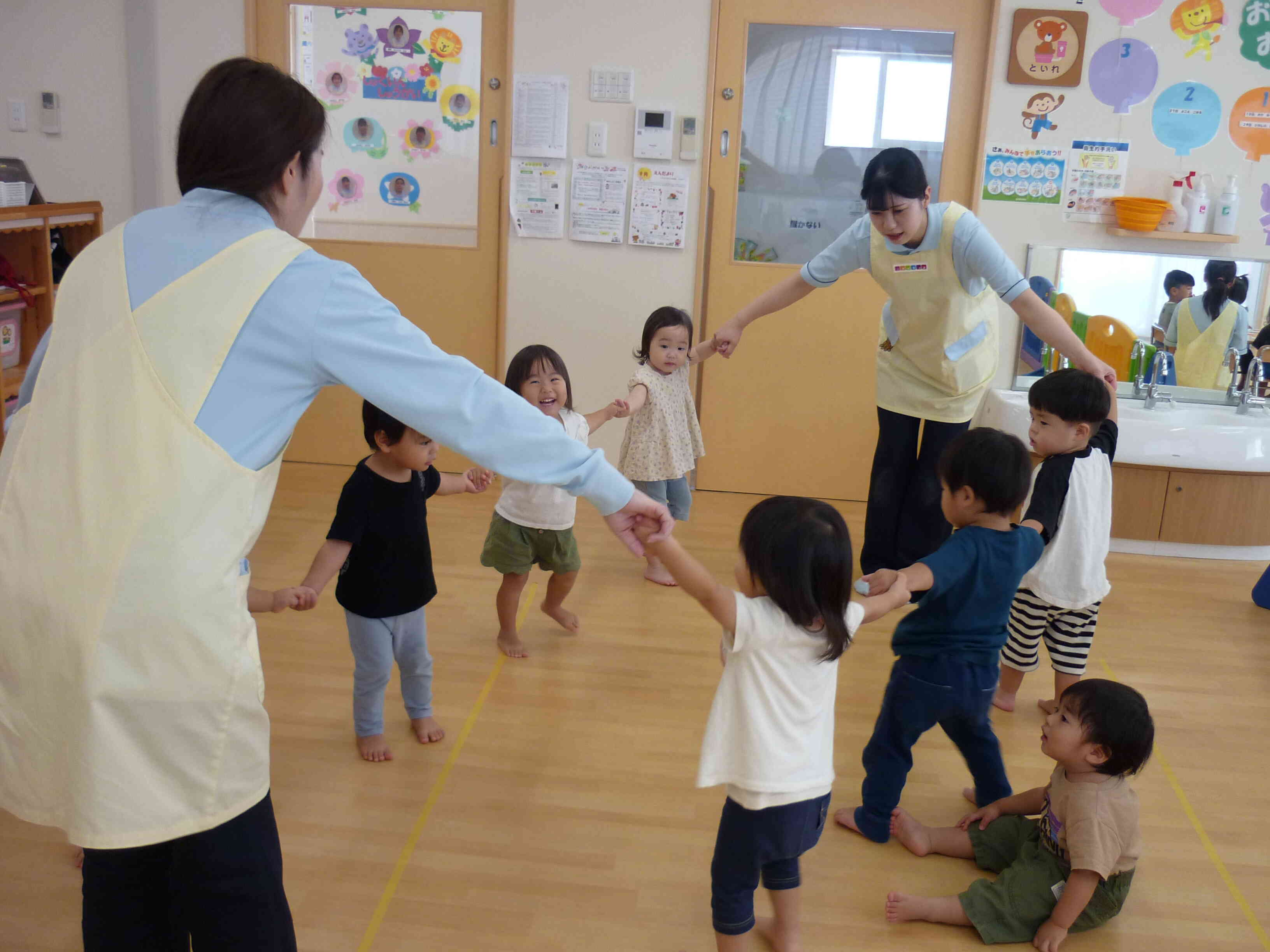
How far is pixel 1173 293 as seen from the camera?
419cm

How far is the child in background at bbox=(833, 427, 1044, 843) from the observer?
1.93m

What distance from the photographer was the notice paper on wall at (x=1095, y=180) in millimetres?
4055

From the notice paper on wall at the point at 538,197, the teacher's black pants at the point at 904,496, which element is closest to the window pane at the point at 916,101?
the notice paper on wall at the point at 538,197

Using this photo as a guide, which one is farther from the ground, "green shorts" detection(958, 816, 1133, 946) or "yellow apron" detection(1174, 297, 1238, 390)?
"yellow apron" detection(1174, 297, 1238, 390)

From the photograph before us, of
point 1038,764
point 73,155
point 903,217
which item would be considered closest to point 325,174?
point 73,155

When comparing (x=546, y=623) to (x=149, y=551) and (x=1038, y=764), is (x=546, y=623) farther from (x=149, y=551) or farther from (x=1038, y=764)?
(x=149, y=551)

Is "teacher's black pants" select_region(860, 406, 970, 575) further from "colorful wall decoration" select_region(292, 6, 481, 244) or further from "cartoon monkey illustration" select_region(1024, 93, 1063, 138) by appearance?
"colorful wall decoration" select_region(292, 6, 481, 244)

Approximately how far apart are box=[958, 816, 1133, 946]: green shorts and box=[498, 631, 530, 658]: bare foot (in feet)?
4.48

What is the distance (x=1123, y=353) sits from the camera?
4262 millimetres

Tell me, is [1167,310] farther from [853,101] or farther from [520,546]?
[520,546]

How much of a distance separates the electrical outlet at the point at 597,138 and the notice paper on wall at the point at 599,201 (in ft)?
0.14

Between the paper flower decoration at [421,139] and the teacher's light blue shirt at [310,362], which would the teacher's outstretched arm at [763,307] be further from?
the teacher's light blue shirt at [310,362]

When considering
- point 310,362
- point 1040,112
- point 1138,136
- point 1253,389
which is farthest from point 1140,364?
point 310,362

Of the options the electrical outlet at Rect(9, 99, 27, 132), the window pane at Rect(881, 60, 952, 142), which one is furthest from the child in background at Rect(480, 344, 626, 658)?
the electrical outlet at Rect(9, 99, 27, 132)
